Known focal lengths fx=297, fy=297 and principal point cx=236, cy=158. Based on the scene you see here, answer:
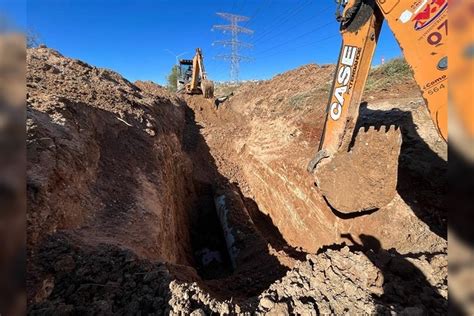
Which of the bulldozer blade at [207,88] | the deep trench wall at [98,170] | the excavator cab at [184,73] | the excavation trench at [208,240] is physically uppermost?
the excavator cab at [184,73]

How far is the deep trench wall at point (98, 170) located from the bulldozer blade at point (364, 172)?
3.35m

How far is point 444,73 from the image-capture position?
2869 millimetres

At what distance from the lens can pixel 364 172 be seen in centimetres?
556

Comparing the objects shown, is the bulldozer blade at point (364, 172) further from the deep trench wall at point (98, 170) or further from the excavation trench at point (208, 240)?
the deep trench wall at point (98, 170)

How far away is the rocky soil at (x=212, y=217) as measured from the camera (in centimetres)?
277

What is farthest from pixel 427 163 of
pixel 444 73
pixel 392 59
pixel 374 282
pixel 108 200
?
pixel 392 59

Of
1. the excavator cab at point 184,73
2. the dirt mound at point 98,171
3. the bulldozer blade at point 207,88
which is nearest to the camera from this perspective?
the dirt mound at point 98,171

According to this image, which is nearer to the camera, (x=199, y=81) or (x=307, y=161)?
(x=307, y=161)

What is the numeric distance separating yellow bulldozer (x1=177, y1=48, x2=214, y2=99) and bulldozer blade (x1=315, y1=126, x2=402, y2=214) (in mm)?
12974

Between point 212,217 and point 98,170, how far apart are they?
13.9 feet

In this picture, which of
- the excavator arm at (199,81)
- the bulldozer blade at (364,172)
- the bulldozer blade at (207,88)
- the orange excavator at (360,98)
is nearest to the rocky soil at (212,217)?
the bulldozer blade at (364,172)

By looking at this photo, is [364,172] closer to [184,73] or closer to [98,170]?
[98,170]

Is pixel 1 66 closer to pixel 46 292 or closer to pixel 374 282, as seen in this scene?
pixel 46 292

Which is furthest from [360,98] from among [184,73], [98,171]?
[184,73]
